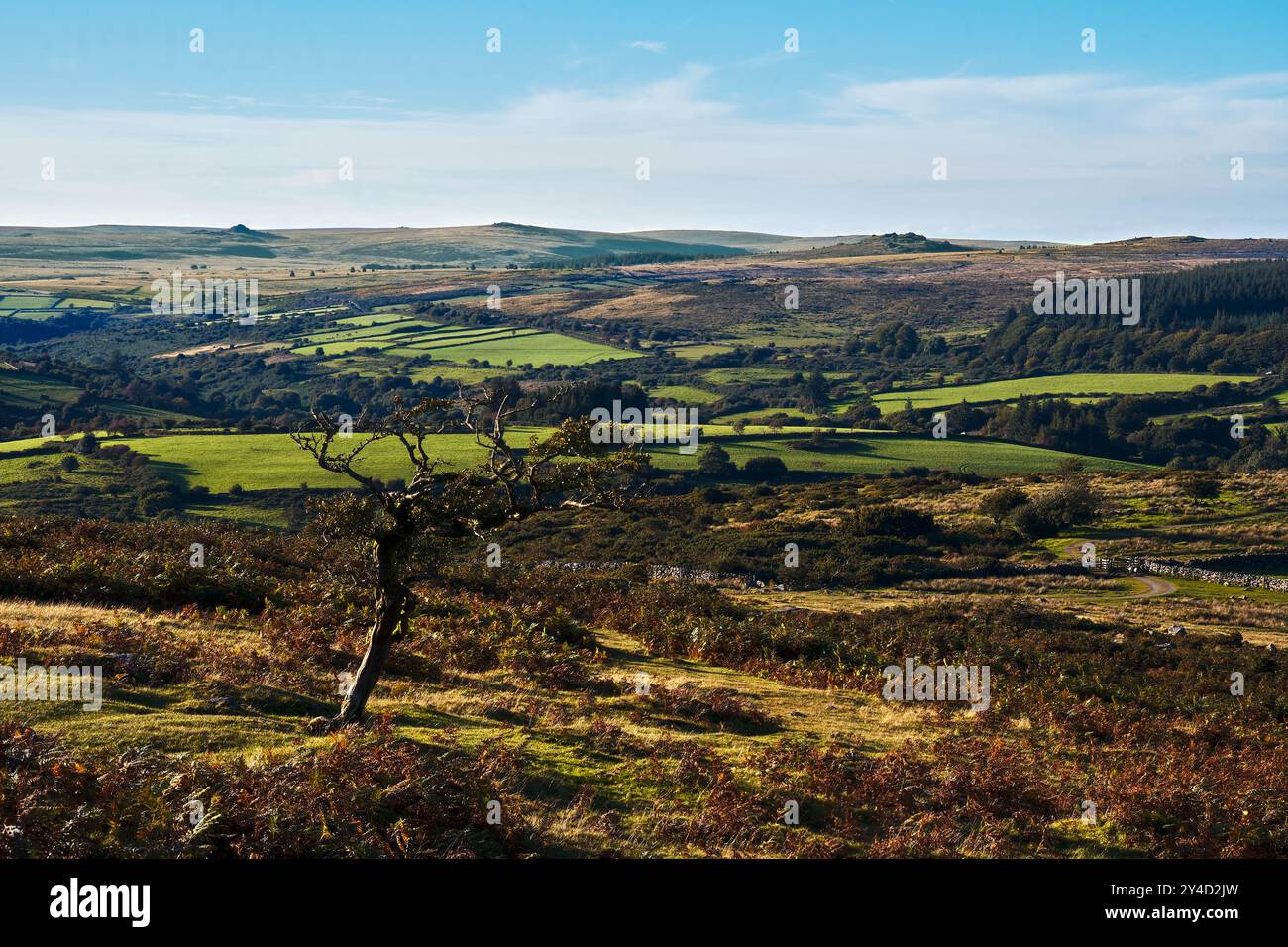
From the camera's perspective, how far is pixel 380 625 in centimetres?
1463

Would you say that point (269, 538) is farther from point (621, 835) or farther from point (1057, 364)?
point (1057, 364)

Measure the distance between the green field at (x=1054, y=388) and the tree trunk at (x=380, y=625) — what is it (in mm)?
117011

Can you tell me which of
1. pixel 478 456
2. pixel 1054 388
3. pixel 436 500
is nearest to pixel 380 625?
pixel 436 500

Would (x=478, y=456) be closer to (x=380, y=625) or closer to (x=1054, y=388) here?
(x=380, y=625)

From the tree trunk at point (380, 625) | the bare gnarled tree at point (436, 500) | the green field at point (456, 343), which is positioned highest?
the green field at point (456, 343)

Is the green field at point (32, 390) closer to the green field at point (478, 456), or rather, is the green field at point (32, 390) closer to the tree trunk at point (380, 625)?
the green field at point (478, 456)

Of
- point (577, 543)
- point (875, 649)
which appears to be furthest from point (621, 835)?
point (577, 543)

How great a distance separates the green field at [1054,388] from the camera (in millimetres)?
133625

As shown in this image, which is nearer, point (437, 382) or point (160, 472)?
point (160, 472)

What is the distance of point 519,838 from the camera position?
11.7 m

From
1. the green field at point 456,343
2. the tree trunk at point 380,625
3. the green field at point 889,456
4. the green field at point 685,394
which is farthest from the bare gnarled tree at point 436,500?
the green field at point 456,343

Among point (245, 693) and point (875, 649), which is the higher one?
point (245, 693)

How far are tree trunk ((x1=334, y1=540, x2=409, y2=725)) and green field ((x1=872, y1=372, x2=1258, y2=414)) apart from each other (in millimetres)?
117011

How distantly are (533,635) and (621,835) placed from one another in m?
10.2
